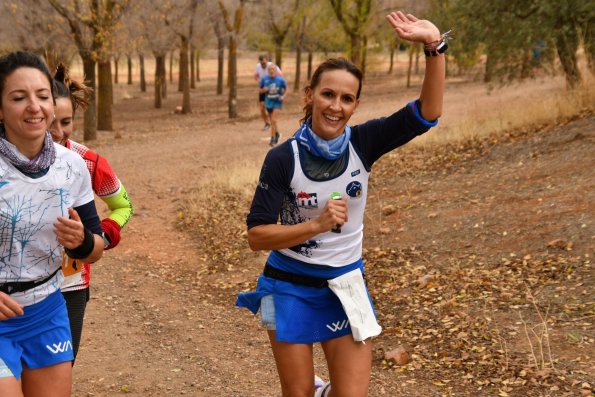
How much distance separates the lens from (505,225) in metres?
7.89

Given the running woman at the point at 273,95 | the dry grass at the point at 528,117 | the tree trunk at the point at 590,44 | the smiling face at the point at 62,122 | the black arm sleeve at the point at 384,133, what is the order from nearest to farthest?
the black arm sleeve at the point at 384,133 → the smiling face at the point at 62,122 → the dry grass at the point at 528,117 → the tree trunk at the point at 590,44 → the running woman at the point at 273,95

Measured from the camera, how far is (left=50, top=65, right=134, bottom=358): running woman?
3500 millimetres

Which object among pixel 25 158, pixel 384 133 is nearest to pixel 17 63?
pixel 25 158

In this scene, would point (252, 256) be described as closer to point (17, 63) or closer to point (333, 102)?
point (333, 102)

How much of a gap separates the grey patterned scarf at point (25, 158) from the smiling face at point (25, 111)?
0.03 meters

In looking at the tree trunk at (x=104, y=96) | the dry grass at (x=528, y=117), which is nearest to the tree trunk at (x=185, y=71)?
the tree trunk at (x=104, y=96)

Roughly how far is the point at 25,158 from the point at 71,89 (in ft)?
4.17

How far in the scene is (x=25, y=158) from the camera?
2.86 m

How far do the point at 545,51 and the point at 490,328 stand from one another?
10.5 meters

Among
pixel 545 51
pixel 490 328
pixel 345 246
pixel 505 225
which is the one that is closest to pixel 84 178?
pixel 345 246

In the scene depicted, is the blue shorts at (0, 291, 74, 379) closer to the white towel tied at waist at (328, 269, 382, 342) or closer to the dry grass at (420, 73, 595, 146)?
the white towel tied at waist at (328, 269, 382, 342)

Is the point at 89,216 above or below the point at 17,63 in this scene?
below

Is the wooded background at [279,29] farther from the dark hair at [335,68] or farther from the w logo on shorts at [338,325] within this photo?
the w logo on shorts at [338,325]

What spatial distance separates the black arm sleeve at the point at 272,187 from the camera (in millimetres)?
3287
